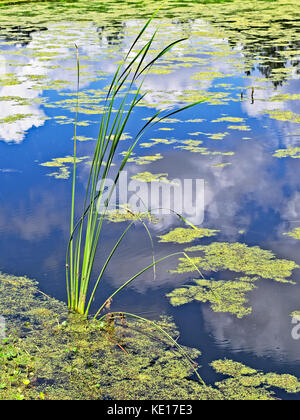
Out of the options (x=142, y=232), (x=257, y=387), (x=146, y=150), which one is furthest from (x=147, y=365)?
(x=146, y=150)

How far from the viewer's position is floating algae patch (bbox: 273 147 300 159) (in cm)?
545

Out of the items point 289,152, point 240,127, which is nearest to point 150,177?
point 289,152

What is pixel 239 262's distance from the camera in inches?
139

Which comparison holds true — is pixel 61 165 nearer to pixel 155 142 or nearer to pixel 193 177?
pixel 155 142

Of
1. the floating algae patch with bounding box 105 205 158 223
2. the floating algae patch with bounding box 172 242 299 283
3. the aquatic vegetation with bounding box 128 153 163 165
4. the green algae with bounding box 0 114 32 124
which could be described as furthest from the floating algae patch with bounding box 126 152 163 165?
the green algae with bounding box 0 114 32 124

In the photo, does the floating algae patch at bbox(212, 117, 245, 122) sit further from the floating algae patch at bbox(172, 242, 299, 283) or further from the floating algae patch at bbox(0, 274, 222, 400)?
the floating algae patch at bbox(0, 274, 222, 400)

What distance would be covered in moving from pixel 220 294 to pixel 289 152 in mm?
2755

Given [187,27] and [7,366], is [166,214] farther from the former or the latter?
[187,27]

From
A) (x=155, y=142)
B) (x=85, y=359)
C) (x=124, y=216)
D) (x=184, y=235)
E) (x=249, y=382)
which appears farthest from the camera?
(x=155, y=142)

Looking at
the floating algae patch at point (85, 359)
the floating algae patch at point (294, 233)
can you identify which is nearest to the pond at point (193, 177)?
the floating algae patch at point (294, 233)

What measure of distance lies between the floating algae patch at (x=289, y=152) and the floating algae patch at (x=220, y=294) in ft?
7.90

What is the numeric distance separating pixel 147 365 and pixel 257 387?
504 millimetres

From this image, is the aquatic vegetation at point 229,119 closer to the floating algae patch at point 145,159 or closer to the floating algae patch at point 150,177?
the floating algae patch at point 145,159

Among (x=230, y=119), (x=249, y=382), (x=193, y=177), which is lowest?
(x=249, y=382)
